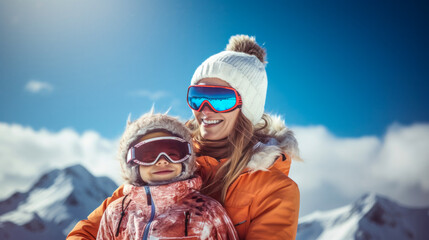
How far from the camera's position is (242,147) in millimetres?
2898

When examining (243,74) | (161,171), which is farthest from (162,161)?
(243,74)

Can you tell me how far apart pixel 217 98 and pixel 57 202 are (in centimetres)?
1538

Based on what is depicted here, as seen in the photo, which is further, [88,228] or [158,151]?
[88,228]

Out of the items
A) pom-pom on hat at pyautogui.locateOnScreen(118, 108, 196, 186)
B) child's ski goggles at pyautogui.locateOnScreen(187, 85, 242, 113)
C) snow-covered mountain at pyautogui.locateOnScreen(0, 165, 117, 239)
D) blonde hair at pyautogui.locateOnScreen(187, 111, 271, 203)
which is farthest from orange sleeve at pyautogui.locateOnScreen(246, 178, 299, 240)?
snow-covered mountain at pyautogui.locateOnScreen(0, 165, 117, 239)

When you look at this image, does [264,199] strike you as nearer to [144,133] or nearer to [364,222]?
[144,133]

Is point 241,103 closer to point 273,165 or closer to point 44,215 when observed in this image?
point 273,165

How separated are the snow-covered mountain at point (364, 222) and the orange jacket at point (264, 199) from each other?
20864 mm

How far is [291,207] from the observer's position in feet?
7.64

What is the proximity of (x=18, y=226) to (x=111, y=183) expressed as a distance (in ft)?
17.5

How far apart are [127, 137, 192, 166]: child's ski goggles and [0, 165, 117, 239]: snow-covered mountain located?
41.3ft

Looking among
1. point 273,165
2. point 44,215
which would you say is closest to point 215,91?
point 273,165

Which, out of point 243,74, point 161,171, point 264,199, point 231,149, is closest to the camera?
point 264,199

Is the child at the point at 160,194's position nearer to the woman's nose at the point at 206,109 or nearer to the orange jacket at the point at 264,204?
the orange jacket at the point at 264,204

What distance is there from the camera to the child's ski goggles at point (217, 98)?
3.05 meters
